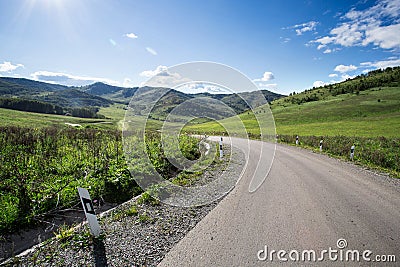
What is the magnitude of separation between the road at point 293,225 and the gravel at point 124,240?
311 millimetres

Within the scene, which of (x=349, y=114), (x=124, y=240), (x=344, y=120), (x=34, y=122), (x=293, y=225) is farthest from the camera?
(x=349, y=114)

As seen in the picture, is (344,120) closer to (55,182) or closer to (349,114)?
(349,114)

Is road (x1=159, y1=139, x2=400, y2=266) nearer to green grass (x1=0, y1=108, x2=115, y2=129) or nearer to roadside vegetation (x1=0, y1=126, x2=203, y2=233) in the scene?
roadside vegetation (x1=0, y1=126, x2=203, y2=233)

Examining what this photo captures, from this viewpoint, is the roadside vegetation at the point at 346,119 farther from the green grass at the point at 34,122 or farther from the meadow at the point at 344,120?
the green grass at the point at 34,122

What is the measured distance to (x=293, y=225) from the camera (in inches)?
184

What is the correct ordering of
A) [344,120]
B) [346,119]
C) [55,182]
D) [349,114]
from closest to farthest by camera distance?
[55,182], [344,120], [346,119], [349,114]

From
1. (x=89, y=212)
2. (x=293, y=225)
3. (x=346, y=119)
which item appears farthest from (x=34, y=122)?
(x=346, y=119)

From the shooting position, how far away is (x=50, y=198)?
5.73 meters

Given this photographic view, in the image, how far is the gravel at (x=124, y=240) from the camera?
3553 mm

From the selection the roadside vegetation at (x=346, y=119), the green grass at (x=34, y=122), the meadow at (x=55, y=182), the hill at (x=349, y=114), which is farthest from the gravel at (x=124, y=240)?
the hill at (x=349, y=114)

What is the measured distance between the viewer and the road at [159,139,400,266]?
3666mm

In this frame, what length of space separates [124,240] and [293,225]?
10.7 feet

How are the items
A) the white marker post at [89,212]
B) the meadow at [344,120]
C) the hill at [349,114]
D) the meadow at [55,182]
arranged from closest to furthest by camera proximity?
the white marker post at [89,212] < the meadow at [55,182] < the meadow at [344,120] < the hill at [349,114]

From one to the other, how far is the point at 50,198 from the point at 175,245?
3.72 m
